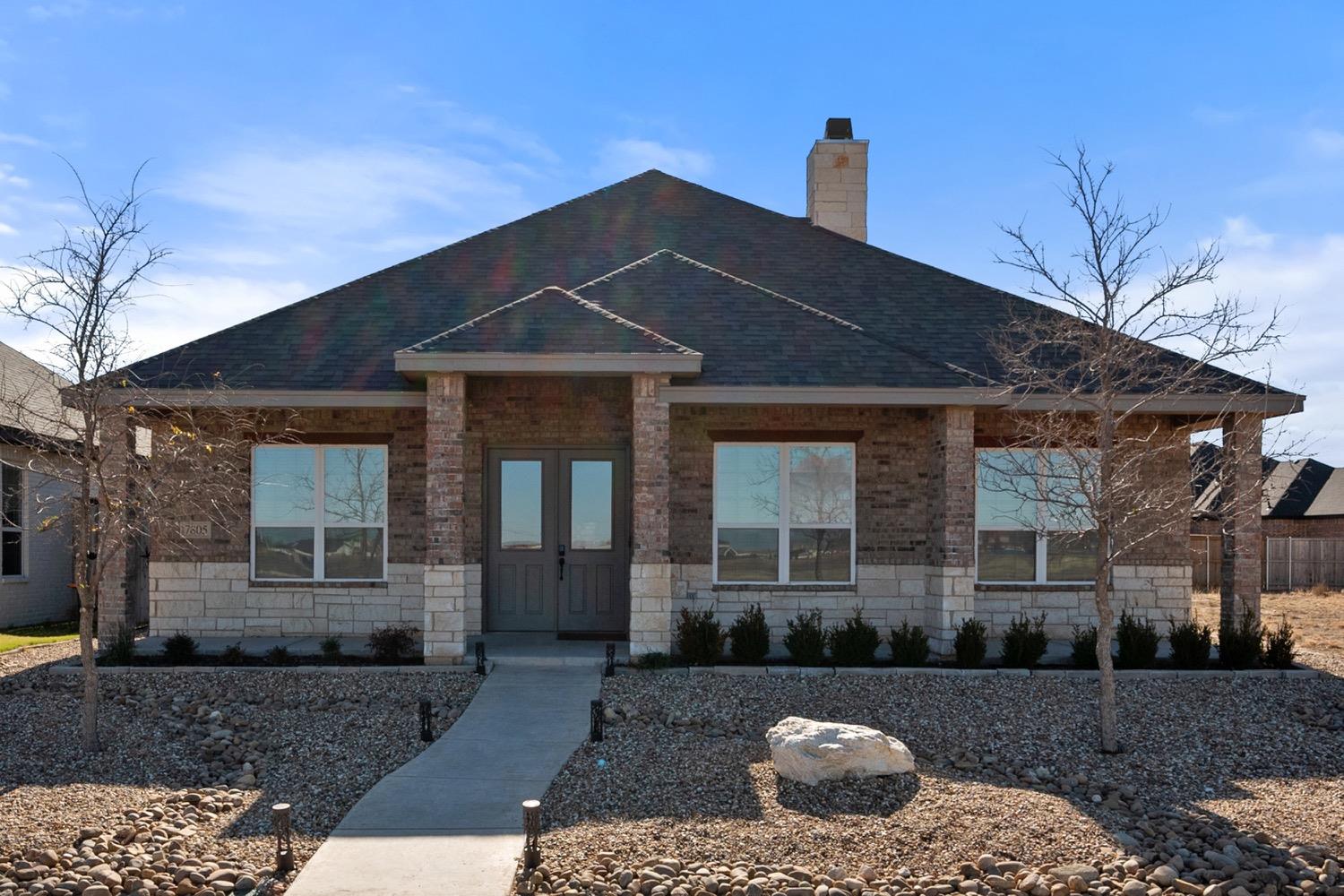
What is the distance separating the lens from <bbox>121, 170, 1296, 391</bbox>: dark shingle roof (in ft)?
40.3

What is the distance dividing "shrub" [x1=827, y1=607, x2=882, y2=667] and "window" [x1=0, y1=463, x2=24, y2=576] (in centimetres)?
1349

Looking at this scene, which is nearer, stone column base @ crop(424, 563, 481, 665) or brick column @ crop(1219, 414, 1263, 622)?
stone column base @ crop(424, 563, 481, 665)

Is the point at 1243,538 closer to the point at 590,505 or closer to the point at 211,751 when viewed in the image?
the point at 590,505

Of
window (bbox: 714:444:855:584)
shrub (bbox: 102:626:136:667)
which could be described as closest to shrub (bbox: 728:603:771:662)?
window (bbox: 714:444:855:584)

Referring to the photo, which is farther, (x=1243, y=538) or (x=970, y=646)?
(x=1243, y=538)

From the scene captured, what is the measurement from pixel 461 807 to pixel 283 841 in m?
1.28

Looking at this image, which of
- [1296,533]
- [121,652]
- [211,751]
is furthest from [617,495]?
[1296,533]

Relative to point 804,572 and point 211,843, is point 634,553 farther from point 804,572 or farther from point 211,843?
point 211,843

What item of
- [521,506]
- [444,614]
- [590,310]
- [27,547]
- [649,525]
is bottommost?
[444,614]

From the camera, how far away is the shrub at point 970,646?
11188mm

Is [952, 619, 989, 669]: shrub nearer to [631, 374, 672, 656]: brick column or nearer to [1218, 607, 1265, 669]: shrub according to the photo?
[1218, 607, 1265, 669]: shrub

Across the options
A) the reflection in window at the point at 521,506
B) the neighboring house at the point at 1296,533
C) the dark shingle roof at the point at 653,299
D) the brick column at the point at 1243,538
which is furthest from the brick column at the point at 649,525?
the neighboring house at the point at 1296,533

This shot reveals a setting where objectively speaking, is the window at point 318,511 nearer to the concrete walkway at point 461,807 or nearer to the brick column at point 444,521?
the brick column at point 444,521

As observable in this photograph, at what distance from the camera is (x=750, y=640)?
11.1 metres
